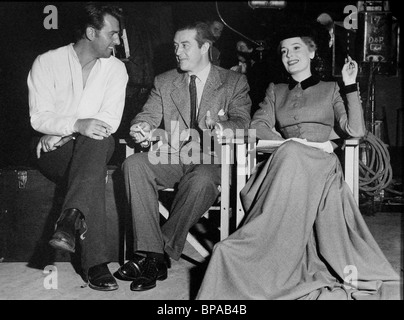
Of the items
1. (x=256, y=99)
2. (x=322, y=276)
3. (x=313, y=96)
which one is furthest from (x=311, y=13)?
(x=322, y=276)

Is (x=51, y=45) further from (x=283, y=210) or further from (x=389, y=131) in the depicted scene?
(x=389, y=131)

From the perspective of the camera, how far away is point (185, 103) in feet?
9.68

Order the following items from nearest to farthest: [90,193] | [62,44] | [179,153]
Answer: [90,193] → [179,153] → [62,44]

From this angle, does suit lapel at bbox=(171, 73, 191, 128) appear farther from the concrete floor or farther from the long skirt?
the concrete floor

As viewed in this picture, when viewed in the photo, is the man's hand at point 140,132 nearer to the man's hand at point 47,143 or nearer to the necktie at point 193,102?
the necktie at point 193,102

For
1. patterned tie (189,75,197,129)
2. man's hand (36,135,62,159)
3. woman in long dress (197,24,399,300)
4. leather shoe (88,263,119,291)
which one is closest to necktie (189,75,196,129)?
patterned tie (189,75,197,129)

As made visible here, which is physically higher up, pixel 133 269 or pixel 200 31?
pixel 200 31

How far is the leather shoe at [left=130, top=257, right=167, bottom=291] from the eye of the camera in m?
2.28

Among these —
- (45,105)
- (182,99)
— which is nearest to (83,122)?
(45,105)

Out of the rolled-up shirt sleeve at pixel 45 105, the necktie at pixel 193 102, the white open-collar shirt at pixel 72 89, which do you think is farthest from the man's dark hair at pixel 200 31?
the rolled-up shirt sleeve at pixel 45 105

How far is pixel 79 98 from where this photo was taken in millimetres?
2740

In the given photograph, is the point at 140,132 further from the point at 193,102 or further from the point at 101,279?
the point at 101,279

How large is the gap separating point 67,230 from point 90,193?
9.8 inches
